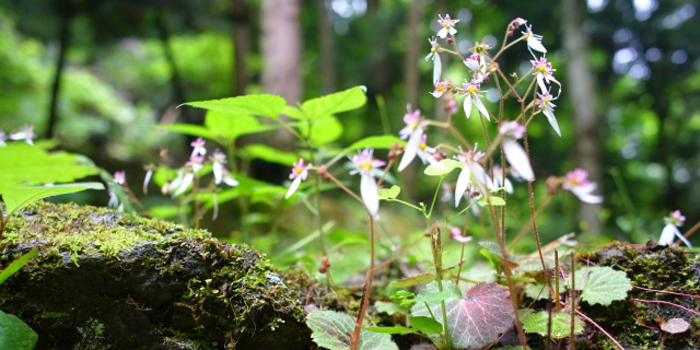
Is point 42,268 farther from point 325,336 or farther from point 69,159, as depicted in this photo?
point 325,336

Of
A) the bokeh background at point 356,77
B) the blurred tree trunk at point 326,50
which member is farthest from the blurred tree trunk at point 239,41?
the blurred tree trunk at point 326,50

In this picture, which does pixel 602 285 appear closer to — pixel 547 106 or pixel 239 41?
pixel 547 106

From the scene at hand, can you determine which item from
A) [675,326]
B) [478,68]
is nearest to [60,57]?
[478,68]

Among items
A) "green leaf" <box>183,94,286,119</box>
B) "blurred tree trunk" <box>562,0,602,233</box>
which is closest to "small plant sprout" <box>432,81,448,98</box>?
"green leaf" <box>183,94,286,119</box>

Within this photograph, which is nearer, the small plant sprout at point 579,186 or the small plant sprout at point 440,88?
the small plant sprout at point 579,186

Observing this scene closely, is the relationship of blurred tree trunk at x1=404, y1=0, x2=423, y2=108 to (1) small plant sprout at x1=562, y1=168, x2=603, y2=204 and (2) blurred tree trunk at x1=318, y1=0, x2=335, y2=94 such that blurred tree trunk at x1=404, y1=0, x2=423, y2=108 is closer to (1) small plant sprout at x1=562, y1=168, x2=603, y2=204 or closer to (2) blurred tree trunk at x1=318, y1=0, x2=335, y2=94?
(2) blurred tree trunk at x1=318, y1=0, x2=335, y2=94

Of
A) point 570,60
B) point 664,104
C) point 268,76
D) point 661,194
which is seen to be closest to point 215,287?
point 268,76

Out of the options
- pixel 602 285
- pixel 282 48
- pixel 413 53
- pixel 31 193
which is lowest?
pixel 602 285

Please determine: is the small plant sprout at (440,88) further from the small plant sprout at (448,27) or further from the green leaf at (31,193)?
the green leaf at (31,193)
